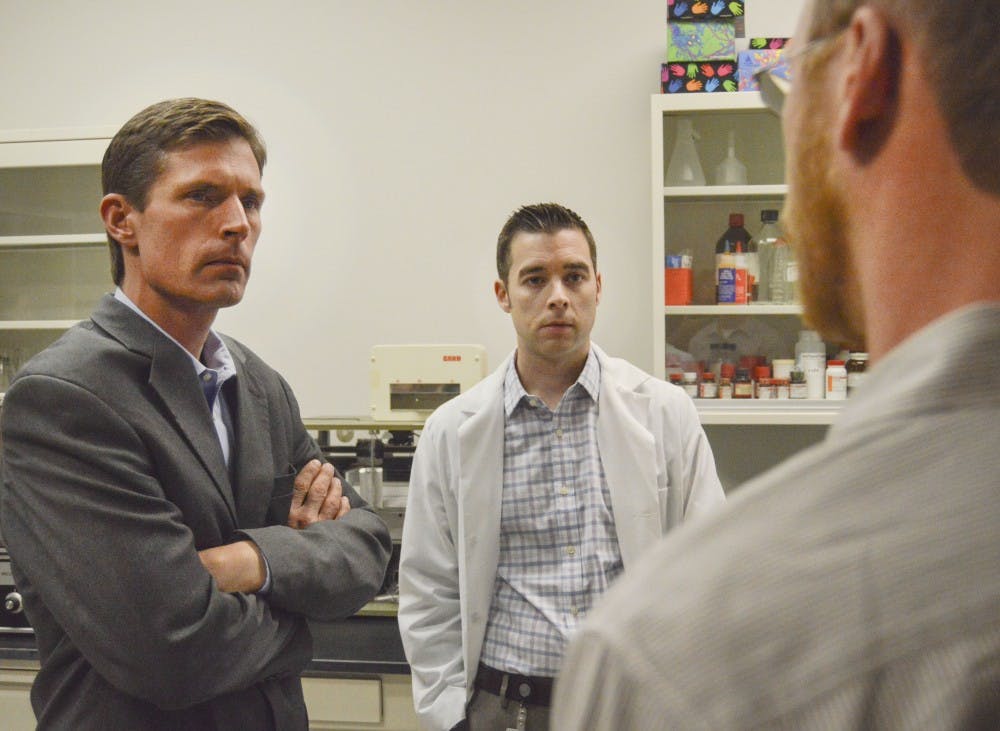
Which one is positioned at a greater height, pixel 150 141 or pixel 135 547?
pixel 150 141

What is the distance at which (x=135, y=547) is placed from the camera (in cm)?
Answer: 113

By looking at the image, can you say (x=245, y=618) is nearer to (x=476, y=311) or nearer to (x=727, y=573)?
(x=727, y=573)

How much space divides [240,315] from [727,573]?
3074mm

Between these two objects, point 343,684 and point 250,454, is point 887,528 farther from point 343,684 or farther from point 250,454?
point 343,684

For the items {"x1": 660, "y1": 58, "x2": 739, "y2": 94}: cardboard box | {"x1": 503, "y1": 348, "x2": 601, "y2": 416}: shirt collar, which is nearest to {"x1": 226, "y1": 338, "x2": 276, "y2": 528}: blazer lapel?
{"x1": 503, "y1": 348, "x2": 601, "y2": 416}: shirt collar

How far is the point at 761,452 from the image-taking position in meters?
3.02

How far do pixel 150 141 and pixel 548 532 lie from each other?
111 centimetres

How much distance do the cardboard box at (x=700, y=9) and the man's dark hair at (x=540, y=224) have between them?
904 mm

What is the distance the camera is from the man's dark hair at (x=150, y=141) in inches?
52.2

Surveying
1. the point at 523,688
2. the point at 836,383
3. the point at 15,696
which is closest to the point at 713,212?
the point at 836,383

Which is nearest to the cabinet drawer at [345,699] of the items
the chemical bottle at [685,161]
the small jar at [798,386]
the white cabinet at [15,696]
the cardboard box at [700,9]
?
the white cabinet at [15,696]

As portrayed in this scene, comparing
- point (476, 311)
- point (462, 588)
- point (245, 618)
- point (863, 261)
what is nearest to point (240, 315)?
point (476, 311)

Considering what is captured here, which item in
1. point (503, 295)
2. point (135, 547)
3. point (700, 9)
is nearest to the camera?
point (135, 547)

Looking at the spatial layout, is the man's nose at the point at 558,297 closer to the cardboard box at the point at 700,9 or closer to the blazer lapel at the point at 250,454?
the blazer lapel at the point at 250,454
